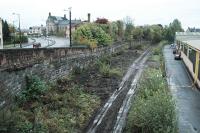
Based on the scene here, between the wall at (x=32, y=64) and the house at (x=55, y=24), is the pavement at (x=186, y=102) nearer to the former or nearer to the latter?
the wall at (x=32, y=64)

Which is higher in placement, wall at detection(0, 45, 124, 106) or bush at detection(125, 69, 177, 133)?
wall at detection(0, 45, 124, 106)

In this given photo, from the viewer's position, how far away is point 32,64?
715 inches

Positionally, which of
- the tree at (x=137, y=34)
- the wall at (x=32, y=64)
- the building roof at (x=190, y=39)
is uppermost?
the tree at (x=137, y=34)

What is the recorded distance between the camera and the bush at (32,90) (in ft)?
53.8

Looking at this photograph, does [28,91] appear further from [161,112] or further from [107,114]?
[161,112]

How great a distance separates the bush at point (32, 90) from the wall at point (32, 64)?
1.09ft

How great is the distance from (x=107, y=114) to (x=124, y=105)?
2197mm

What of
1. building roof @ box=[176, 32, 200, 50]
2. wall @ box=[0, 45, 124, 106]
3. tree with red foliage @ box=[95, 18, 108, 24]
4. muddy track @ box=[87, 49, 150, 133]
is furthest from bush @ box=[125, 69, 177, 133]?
tree with red foliage @ box=[95, 18, 108, 24]

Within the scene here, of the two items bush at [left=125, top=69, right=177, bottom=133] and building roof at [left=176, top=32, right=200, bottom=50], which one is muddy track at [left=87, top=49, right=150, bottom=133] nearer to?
bush at [left=125, top=69, right=177, bottom=133]

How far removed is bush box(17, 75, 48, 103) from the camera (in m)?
16.4

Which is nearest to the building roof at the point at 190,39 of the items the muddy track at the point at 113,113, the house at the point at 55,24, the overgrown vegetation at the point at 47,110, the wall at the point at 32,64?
the muddy track at the point at 113,113

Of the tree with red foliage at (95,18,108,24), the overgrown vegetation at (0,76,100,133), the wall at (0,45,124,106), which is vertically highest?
the tree with red foliage at (95,18,108,24)

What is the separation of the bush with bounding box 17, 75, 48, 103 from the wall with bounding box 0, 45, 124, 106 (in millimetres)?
333

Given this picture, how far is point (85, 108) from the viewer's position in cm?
1789
